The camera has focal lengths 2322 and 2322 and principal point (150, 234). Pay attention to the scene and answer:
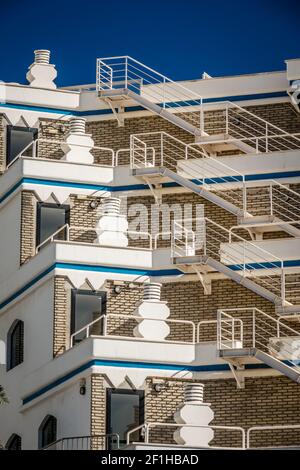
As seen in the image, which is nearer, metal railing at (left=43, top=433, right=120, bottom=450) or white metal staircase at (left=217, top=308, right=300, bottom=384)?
metal railing at (left=43, top=433, right=120, bottom=450)

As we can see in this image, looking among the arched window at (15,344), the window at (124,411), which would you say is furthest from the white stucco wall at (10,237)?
the window at (124,411)

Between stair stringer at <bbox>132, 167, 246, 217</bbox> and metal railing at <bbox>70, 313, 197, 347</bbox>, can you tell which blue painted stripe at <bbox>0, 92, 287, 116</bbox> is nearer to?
stair stringer at <bbox>132, 167, 246, 217</bbox>

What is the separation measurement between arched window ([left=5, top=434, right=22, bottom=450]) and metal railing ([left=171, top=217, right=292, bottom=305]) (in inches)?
308

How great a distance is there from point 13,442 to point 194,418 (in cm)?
903

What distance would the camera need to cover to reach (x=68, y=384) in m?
72.2

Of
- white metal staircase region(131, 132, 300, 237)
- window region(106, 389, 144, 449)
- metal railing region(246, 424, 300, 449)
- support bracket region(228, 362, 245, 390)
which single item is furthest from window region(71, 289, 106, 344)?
metal railing region(246, 424, 300, 449)

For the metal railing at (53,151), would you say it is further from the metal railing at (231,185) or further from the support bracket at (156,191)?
the support bracket at (156,191)

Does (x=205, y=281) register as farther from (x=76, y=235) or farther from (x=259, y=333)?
(x=76, y=235)

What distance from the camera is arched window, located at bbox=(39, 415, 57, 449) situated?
2884 inches

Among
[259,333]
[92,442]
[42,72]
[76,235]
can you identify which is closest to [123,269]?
[76,235]

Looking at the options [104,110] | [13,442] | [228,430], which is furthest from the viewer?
[104,110]

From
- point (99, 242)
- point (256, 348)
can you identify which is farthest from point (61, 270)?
point (256, 348)

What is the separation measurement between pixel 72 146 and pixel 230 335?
933cm

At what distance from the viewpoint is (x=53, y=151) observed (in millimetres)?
79938
